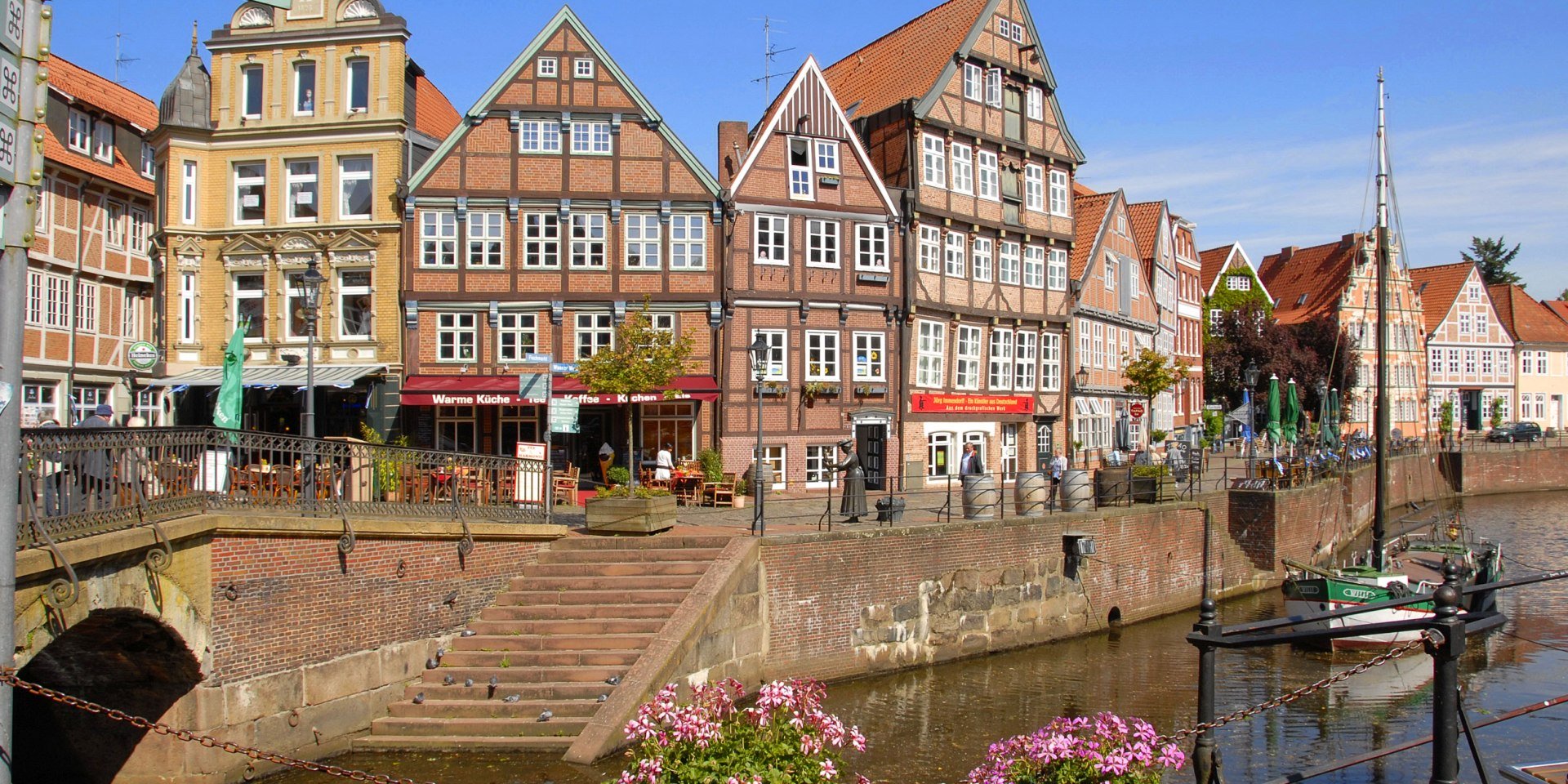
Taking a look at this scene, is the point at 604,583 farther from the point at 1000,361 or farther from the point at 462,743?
the point at 1000,361

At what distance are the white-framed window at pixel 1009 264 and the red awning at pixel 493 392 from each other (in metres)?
Result: 10.7

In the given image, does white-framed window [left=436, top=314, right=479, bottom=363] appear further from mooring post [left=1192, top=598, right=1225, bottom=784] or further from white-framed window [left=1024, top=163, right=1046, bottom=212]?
mooring post [left=1192, top=598, right=1225, bottom=784]

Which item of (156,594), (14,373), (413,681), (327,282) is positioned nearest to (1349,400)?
(327,282)

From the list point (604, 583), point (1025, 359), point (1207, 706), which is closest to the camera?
point (1207, 706)

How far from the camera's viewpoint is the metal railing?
35.9ft

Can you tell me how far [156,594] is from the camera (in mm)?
12391

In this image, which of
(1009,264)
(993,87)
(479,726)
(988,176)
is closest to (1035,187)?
(988,176)

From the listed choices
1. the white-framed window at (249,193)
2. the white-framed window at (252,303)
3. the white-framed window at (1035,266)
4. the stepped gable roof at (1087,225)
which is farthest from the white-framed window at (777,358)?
the stepped gable roof at (1087,225)

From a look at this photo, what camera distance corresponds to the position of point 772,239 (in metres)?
29.6

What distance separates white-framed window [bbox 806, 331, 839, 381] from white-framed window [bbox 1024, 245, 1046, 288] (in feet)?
26.8

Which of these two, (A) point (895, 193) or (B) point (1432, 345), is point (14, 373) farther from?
(B) point (1432, 345)

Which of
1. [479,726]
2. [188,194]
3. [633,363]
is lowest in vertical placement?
[479,726]

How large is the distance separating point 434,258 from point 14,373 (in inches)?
887

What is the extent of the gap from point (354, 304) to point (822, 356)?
37.8 feet
